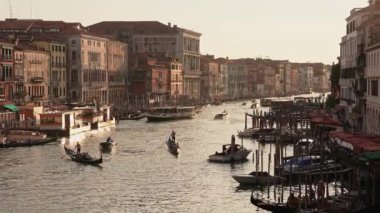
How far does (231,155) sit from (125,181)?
5.29 m

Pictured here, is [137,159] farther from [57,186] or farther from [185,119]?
[185,119]

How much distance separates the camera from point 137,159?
90.9 feet

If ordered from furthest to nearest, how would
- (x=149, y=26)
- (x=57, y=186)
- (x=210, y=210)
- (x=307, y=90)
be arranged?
(x=307, y=90) → (x=149, y=26) → (x=57, y=186) → (x=210, y=210)

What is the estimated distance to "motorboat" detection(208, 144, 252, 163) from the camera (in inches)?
1053

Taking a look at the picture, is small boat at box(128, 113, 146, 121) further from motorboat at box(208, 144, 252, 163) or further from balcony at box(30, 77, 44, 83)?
motorboat at box(208, 144, 252, 163)

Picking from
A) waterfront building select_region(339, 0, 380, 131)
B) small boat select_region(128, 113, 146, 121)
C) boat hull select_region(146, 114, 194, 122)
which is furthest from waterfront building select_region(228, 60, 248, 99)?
waterfront building select_region(339, 0, 380, 131)

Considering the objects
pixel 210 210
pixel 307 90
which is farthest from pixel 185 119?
pixel 307 90

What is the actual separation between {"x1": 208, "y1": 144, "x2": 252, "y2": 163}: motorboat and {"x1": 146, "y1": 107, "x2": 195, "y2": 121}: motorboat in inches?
920

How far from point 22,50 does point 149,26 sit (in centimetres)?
3035

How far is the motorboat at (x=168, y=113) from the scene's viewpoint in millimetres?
50719

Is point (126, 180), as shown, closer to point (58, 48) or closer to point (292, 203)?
point (292, 203)

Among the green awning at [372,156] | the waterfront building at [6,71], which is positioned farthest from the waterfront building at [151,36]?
the green awning at [372,156]

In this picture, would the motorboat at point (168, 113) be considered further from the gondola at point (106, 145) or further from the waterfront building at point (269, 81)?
Answer: the waterfront building at point (269, 81)

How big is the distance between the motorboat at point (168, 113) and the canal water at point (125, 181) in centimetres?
1619
